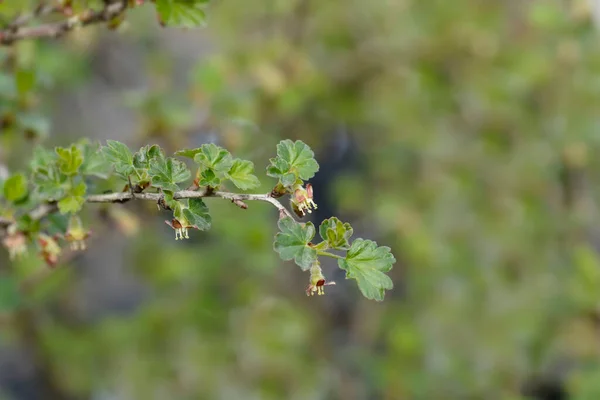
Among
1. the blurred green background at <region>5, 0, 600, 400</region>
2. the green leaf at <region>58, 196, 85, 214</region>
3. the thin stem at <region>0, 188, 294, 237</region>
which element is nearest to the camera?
the thin stem at <region>0, 188, 294, 237</region>

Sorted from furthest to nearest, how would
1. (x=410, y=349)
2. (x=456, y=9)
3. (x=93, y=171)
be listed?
(x=456, y=9) < (x=410, y=349) < (x=93, y=171)

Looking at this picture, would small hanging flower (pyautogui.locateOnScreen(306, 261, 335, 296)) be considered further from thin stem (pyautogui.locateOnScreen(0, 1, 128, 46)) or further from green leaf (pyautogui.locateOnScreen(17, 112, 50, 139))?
green leaf (pyautogui.locateOnScreen(17, 112, 50, 139))

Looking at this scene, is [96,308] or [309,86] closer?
[309,86]

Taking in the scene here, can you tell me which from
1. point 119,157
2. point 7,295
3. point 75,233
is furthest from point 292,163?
point 7,295

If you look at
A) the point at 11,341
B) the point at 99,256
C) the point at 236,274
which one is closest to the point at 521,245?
the point at 236,274

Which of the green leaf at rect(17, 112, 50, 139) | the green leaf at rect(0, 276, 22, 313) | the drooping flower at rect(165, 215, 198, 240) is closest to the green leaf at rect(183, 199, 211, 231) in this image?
the drooping flower at rect(165, 215, 198, 240)

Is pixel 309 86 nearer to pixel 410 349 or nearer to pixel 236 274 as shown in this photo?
pixel 236 274
